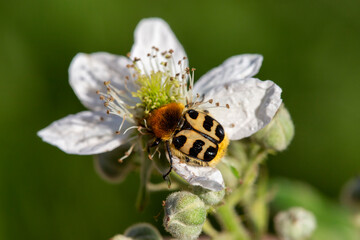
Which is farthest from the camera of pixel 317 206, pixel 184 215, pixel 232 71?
pixel 317 206

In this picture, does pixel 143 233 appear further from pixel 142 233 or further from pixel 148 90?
pixel 148 90

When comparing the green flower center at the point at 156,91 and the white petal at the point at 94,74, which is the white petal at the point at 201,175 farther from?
the white petal at the point at 94,74

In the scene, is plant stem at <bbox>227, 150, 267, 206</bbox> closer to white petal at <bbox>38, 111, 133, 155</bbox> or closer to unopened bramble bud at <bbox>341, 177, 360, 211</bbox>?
white petal at <bbox>38, 111, 133, 155</bbox>

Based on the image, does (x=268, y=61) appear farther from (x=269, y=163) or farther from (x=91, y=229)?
(x=91, y=229)

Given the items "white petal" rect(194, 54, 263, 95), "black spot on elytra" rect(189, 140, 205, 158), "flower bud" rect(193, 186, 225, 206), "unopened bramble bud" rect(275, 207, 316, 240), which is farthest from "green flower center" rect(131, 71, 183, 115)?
"unopened bramble bud" rect(275, 207, 316, 240)

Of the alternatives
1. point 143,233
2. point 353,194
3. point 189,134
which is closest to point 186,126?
point 189,134
